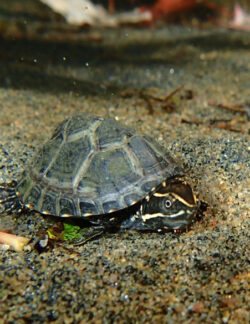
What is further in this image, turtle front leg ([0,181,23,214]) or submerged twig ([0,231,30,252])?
turtle front leg ([0,181,23,214])

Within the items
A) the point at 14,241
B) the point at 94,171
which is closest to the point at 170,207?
the point at 94,171

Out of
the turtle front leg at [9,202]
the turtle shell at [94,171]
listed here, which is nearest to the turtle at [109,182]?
the turtle shell at [94,171]

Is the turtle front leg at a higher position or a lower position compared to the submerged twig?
higher

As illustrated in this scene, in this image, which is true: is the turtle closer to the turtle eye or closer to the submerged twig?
the turtle eye

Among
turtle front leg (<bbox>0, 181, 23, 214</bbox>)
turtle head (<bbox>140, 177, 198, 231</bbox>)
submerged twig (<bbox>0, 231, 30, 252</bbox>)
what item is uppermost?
turtle head (<bbox>140, 177, 198, 231</bbox>)

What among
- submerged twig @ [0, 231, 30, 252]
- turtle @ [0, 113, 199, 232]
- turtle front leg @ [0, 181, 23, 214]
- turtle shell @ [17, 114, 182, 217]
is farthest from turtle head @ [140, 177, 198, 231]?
turtle front leg @ [0, 181, 23, 214]

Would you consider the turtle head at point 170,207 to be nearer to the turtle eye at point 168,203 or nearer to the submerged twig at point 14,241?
the turtle eye at point 168,203

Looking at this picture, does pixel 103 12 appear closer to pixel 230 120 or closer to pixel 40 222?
pixel 230 120
